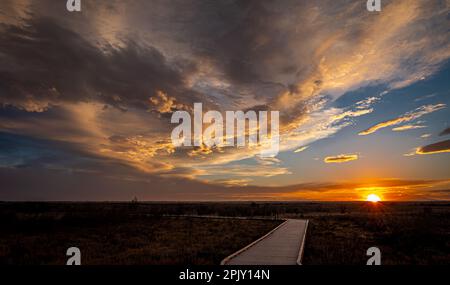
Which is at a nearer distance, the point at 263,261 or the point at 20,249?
the point at 263,261

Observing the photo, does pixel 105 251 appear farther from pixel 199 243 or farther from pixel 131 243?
pixel 199 243

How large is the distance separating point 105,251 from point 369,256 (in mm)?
13297

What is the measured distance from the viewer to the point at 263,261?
460 inches

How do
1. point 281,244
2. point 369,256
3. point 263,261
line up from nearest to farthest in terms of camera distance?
point 263,261 < point 369,256 < point 281,244

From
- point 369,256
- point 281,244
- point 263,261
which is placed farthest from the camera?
point 281,244
